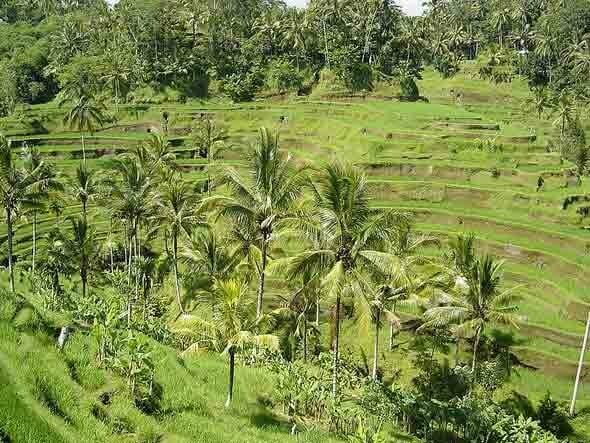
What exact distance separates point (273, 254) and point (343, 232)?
11.8 meters

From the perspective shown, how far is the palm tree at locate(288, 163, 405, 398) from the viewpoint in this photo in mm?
16016

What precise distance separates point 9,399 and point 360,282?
1000 centimetres

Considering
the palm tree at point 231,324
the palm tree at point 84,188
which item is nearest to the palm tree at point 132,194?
the palm tree at point 84,188

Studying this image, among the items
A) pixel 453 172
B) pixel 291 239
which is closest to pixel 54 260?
pixel 291 239

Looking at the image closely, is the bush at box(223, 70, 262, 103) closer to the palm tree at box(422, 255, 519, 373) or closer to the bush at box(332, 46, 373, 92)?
the bush at box(332, 46, 373, 92)

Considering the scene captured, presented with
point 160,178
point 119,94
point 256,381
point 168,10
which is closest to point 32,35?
point 168,10

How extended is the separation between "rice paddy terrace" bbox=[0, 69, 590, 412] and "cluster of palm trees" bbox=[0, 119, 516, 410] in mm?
2294

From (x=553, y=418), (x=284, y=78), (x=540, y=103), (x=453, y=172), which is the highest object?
(x=284, y=78)

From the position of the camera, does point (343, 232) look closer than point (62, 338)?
No

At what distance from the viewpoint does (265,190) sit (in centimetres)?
2045

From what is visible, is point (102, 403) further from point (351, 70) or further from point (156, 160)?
point (351, 70)

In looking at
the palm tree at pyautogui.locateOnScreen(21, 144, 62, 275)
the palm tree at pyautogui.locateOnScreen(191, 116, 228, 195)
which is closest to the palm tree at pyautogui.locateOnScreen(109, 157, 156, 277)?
the palm tree at pyautogui.locateOnScreen(21, 144, 62, 275)

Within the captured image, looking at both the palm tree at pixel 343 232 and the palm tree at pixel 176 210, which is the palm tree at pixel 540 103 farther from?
the palm tree at pixel 343 232

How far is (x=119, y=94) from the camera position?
65812 mm
